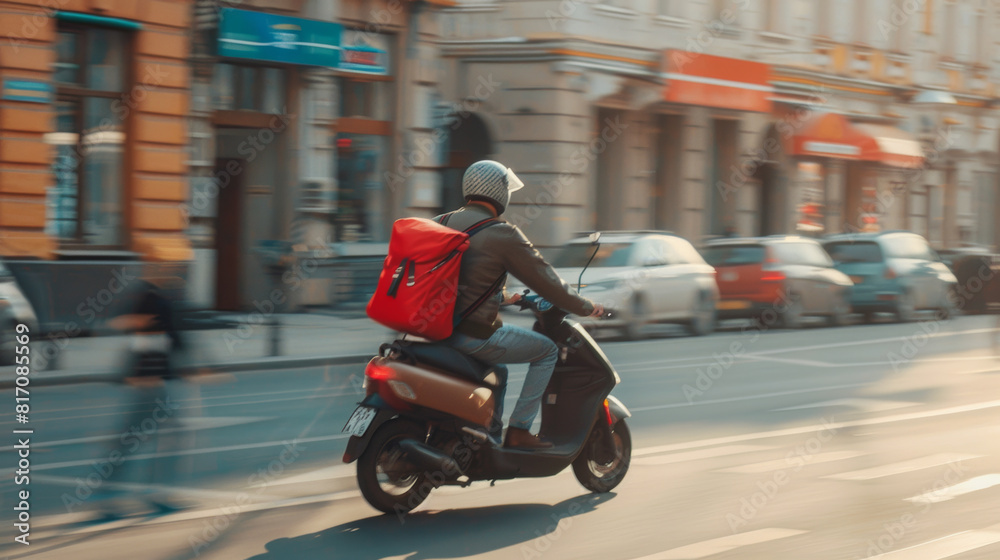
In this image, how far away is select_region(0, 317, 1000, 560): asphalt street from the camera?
249 inches

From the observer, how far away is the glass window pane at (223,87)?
20.0 metres

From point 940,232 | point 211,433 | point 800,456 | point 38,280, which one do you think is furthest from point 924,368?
point 940,232

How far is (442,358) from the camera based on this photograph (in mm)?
6668

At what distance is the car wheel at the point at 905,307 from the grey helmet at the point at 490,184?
61.5 feet

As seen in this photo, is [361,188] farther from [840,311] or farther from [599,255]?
[840,311]

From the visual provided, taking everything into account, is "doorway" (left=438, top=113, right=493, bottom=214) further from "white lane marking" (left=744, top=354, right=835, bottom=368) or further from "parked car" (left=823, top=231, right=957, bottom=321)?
"white lane marking" (left=744, top=354, right=835, bottom=368)

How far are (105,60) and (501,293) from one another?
483 inches

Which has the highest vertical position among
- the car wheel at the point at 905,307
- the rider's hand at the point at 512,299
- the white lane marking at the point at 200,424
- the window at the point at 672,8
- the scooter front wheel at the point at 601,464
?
the window at the point at 672,8

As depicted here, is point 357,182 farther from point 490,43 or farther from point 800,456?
point 800,456

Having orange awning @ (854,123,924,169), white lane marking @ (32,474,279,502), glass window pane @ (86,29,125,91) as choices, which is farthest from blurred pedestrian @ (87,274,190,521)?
orange awning @ (854,123,924,169)

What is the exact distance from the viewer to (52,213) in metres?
17.2

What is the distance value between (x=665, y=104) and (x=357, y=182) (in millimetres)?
9142

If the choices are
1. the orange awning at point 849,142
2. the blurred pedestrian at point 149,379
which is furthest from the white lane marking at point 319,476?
the orange awning at point 849,142

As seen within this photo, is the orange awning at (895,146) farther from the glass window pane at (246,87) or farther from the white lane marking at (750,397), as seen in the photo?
the white lane marking at (750,397)
